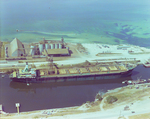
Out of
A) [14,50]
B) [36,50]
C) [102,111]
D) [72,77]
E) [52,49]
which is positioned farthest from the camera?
[52,49]

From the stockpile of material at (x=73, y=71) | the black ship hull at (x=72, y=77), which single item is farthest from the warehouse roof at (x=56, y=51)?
the black ship hull at (x=72, y=77)

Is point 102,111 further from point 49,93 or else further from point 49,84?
point 49,84

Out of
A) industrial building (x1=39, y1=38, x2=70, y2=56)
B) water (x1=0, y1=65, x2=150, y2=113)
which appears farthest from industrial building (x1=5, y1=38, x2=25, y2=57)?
water (x1=0, y1=65, x2=150, y2=113)

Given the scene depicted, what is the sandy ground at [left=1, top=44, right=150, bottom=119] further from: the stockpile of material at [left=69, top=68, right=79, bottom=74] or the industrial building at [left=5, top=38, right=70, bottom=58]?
the industrial building at [left=5, top=38, right=70, bottom=58]

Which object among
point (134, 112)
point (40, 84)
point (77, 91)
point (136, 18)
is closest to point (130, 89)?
point (134, 112)

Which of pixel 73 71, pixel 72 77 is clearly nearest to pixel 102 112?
pixel 72 77

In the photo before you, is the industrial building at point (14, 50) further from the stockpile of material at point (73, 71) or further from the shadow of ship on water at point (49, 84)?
the stockpile of material at point (73, 71)

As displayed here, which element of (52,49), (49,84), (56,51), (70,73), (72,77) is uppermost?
(52,49)
